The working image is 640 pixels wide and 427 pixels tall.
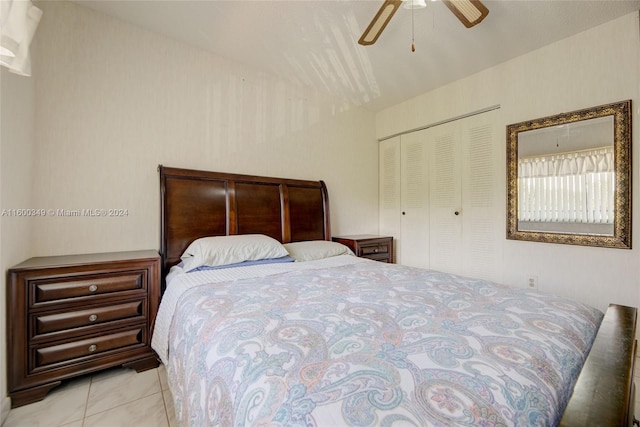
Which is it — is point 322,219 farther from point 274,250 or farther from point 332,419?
point 332,419

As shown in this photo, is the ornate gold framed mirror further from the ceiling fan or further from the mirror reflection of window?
the ceiling fan

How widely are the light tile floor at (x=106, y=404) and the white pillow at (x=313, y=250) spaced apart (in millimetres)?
1274

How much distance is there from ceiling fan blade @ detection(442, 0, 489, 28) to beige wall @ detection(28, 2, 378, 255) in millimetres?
1844

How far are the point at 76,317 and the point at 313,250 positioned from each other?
5.48 feet

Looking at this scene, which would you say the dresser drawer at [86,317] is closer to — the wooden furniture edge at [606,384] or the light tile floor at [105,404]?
the light tile floor at [105,404]

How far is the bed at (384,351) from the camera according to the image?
1.98 ft

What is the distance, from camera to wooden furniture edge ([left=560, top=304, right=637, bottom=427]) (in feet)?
1.85

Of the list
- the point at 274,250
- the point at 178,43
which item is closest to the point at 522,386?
the point at 274,250

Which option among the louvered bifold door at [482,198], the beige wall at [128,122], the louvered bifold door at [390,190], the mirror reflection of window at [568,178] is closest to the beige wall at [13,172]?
the beige wall at [128,122]

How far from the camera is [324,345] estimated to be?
86cm

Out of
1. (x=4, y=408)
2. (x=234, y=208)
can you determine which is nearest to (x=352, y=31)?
(x=234, y=208)

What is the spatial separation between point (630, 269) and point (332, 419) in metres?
2.74

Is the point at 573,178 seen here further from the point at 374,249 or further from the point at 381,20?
the point at 381,20

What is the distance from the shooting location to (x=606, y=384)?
26.8 inches
